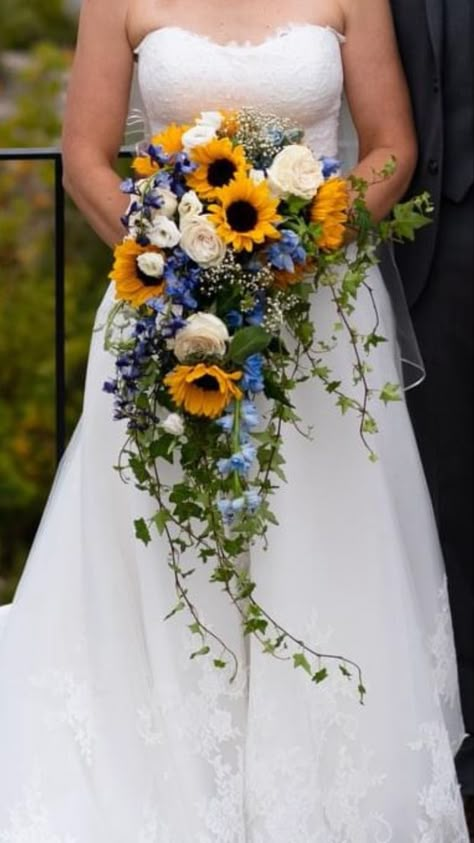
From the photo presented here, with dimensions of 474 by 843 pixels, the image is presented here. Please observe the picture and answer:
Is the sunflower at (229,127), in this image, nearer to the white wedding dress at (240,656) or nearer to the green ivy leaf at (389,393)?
the white wedding dress at (240,656)

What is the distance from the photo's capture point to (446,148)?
417cm

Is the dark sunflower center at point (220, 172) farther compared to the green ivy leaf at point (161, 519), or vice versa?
the green ivy leaf at point (161, 519)

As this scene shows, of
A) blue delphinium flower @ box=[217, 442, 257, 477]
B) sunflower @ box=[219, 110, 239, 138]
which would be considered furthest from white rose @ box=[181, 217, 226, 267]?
blue delphinium flower @ box=[217, 442, 257, 477]

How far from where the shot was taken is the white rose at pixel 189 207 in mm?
3447

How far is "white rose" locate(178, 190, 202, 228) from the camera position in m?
3.45

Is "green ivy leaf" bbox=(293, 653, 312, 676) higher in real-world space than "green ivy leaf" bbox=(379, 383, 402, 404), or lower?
lower

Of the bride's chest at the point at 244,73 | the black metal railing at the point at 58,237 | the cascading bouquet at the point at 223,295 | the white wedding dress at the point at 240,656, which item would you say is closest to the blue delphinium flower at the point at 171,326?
the cascading bouquet at the point at 223,295

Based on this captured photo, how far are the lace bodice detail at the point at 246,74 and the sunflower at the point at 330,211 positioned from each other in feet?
1.15

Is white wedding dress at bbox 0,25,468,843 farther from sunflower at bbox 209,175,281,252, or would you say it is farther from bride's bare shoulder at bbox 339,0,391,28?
sunflower at bbox 209,175,281,252

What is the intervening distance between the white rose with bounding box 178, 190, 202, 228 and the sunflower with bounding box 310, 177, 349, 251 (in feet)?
0.70

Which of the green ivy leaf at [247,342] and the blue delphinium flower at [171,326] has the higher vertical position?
the blue delphinium flower at [171,326]

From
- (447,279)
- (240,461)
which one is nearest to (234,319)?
(240,461)

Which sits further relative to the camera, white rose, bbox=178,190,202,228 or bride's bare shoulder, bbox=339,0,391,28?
bride's bare shoulder, bbox=339,0,391,28

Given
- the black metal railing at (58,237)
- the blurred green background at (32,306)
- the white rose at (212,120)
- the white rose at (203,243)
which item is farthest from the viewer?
the blurred green background at (32,306)
